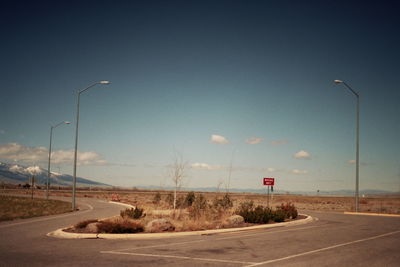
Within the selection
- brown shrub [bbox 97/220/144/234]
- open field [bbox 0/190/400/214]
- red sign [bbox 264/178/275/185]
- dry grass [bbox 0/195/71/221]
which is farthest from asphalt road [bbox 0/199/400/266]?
dry grass [bbox 0/195/71/221]

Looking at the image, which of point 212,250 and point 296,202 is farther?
point 296,202

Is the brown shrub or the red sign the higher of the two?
the red sign

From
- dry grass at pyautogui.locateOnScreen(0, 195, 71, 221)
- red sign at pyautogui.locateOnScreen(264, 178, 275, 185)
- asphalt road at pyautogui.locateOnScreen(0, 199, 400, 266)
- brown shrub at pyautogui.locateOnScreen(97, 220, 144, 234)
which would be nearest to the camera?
asphalt road at pyautogui.locateOnScreen(0, 199, 400, 266)

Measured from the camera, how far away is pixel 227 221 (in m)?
16.7

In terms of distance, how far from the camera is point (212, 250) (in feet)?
33.8

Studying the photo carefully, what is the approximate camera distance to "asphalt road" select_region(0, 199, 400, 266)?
861 centimetres

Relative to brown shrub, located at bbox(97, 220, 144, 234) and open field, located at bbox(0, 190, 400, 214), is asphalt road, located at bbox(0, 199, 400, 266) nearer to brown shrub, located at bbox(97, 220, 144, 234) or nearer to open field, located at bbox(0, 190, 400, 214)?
brown shrub, located at bbox(97, 220, 144, 234)

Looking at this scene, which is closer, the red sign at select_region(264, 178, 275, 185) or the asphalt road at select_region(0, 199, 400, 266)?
the asphalt road at select_region(0, 199, 400, 266)

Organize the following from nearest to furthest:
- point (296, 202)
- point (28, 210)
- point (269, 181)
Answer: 1. point (269, 181)
2. point (28, 210)
3. point (296, 202)

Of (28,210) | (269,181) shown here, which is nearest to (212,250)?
(269,181)

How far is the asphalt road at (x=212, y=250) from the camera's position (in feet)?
28.2

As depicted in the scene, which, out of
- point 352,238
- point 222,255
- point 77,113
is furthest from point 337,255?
point 77,113

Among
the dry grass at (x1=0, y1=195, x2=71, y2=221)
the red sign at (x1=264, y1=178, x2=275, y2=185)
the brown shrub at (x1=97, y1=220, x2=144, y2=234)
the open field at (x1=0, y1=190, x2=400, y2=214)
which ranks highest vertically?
the red sign at (x1=264, y1=178, x2=275, y2=185)

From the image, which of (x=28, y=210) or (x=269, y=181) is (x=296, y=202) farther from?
(x=28, y=210)
